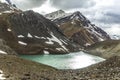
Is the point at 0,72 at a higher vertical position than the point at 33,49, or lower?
lower

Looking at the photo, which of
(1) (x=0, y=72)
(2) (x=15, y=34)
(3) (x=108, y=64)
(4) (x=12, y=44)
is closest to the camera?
(1) (x=0, y=72)

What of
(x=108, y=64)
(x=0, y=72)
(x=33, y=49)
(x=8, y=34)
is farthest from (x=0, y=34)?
(x=0, y=72)

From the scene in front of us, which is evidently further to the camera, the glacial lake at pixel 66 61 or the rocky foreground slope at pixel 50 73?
the glacial lake at pixel 66 61

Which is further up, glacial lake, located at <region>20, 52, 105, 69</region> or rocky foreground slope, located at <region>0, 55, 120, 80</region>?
glacial lake, located at <region>20, 52, 105, 69</region>

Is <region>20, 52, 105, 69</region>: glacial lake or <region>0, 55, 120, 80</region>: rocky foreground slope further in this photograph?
<region>20, 52, 105, 69</region>: glacial lake

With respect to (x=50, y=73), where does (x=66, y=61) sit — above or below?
above

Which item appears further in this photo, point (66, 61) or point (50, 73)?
point (66, 61)

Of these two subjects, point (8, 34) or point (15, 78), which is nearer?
point (15, 78)

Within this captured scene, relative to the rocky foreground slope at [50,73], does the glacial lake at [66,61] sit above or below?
above

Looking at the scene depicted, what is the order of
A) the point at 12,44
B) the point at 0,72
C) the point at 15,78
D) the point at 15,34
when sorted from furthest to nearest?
the point at 15,34, the point at 12,44, the point at 0,72, the point at 15,78

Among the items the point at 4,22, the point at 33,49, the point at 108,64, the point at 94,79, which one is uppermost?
the point at 4,22

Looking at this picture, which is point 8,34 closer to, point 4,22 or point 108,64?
point 4,22
